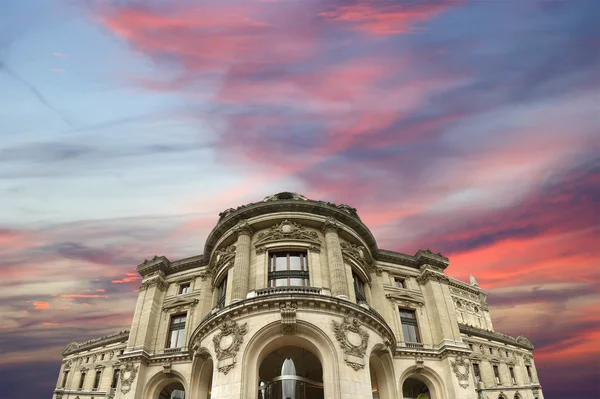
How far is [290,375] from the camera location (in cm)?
2620

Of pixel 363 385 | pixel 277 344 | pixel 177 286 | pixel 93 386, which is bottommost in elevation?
pixel 363 385

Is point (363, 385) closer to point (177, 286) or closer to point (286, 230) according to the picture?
point (286, 230)

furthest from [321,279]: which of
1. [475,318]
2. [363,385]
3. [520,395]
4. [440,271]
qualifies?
[475,318]

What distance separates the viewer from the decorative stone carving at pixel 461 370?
1340 inches

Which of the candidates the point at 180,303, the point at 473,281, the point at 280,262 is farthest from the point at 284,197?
the point at 473,281

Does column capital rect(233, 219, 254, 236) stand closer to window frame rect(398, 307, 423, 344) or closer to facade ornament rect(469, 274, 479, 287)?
window frame rect(398, 307, 423, 344)

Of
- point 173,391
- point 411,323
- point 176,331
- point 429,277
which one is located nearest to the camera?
point 173,391

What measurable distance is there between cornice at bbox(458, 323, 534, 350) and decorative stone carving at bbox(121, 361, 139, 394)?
43.8 m

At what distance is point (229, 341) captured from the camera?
26.6 metres

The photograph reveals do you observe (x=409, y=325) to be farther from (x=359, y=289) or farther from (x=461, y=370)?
(x=359, y=289)

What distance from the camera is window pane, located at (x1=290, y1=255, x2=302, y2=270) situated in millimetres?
31984

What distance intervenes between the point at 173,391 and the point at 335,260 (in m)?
21.4

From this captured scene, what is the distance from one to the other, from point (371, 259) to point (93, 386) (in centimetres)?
5019

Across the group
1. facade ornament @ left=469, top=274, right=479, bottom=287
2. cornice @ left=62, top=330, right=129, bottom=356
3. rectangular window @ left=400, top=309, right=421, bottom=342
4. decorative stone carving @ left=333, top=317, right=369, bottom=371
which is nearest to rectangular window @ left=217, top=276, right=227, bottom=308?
decorative stone carving @ left=333, top=317, right=369, bottom=371
